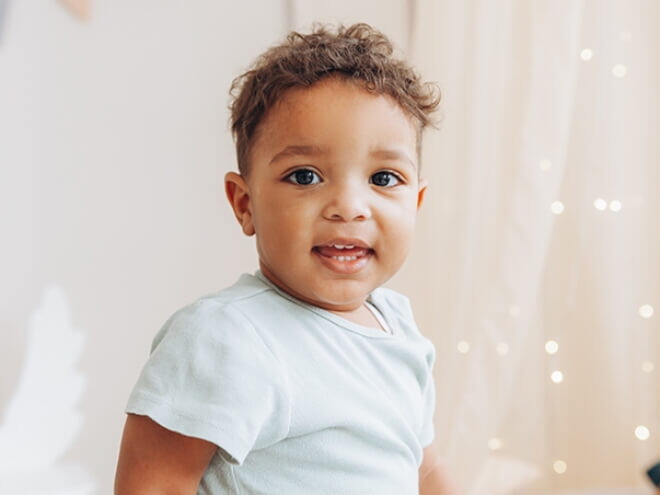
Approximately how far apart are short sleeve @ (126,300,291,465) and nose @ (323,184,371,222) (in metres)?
0.13

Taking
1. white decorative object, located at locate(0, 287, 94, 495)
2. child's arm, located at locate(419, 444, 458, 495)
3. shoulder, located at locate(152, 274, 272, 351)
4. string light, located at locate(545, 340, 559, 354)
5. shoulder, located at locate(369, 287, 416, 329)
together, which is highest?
shoulder, located at locate(152, 274, 272, 351)

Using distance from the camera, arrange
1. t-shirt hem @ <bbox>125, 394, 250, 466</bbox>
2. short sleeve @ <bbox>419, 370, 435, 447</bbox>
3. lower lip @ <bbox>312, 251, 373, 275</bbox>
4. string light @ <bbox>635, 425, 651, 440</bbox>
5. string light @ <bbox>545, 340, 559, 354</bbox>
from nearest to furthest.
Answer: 1. t-shirt hem @ <bbox>125, 394, 250, 466</bbox>
2. lower lip @ <bbox>312, 251, 373, 275</bbox>
3. short sleeve @ <bbox>419, 370, 435, 447</bbox>
4. string light @ <bbox>635, 425, 651, 440</bbox>
5. string light @ <bbox>545, 340, 559, 354</bbox>

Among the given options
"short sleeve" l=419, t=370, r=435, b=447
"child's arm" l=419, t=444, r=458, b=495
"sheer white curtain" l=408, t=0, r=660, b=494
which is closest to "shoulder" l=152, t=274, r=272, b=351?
"short sleeve" l=419, t=370, r=435, b=447

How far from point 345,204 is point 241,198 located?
0.14 meters

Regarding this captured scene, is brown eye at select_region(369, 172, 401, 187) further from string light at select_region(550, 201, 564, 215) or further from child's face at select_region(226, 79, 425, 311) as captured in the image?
string light at select_region(550, 201, 564, 215)

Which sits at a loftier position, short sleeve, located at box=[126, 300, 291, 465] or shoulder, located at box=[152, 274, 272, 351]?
shoulder, located at box=[152, 274, 272, 351]

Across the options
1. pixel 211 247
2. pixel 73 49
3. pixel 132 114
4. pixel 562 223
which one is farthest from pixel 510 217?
pixel 73 49

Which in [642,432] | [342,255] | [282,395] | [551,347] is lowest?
[642,432]

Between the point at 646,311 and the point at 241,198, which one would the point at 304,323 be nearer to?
the point at 241,198

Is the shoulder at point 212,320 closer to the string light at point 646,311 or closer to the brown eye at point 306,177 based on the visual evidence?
the brown eye at point 306,177

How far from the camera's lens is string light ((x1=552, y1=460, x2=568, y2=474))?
1727mm

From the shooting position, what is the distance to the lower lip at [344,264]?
83 cm

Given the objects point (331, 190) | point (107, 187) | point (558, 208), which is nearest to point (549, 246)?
point (558, 208)

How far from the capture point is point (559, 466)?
173 cm
